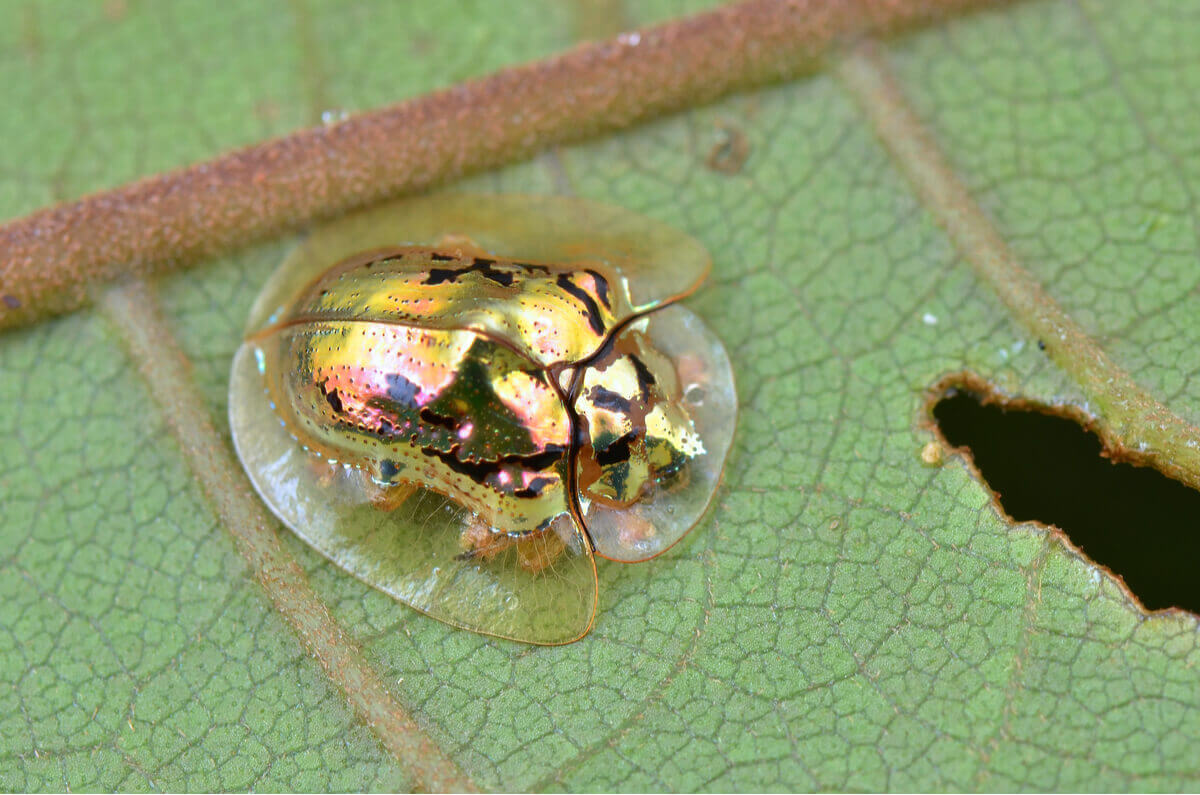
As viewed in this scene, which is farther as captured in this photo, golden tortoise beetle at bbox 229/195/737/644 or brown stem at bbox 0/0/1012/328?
brown stem at bbox 0/0/1012/328

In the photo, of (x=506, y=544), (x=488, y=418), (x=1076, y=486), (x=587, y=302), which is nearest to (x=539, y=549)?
(x=506, y=544)

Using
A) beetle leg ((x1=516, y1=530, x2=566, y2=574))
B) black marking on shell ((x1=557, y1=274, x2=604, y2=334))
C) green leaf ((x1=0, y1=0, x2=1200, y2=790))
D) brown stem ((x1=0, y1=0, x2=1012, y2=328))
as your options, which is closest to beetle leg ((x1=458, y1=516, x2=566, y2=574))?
beetle leg ((x1=516, y1=530, x2=566, y2=574))

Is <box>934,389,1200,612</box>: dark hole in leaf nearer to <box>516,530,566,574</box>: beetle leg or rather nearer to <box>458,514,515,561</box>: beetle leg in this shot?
<box>516,530,566,574</box>: beetle leg

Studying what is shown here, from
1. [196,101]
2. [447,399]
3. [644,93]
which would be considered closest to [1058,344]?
[644,93]

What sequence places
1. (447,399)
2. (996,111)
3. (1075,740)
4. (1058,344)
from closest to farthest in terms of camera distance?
1. (1075,740)
2. (447,399)
3. (1058,344)
4. (996,111)

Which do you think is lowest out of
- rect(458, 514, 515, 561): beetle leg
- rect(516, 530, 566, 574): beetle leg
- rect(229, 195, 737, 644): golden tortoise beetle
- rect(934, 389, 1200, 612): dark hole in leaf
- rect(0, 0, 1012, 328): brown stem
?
rect(934, 389, 1200, 612): dark hole in leaf

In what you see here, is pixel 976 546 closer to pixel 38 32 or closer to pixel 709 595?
pixel 709 595
